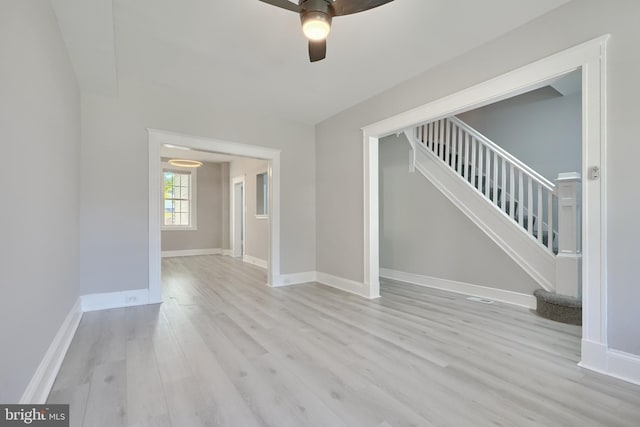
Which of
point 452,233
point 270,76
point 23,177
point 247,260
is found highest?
point 270,76

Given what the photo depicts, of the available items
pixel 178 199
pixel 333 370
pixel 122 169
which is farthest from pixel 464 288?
pixel 178 199

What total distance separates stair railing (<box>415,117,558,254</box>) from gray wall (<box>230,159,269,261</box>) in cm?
368

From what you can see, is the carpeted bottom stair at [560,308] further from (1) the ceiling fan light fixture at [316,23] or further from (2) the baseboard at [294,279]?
(1) the ceiling fan light fixture at [316,23]

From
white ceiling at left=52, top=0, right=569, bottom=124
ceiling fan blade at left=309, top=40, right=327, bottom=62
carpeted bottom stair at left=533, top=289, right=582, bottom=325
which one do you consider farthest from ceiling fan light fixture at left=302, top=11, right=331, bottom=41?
carpeted bottom stair at left=533, top=289, right=582, bottom=325

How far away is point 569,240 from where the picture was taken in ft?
10.2

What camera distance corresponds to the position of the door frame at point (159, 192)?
142 inches

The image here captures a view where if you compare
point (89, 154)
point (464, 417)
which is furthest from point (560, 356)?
point (89, 154)

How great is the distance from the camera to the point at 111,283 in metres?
3.38

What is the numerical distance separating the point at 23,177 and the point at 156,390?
138 centimetres

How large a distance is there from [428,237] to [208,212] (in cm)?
646

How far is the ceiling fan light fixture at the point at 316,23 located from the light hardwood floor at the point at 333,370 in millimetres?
2333

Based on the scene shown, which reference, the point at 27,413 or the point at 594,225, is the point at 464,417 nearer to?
the point at 594,225

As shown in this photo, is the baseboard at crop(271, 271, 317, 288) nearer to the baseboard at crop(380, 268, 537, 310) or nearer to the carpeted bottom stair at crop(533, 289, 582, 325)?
the baseboard at crop(380, 268, 537, 310)

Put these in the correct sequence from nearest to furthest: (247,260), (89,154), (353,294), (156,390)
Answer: (156,390), (89,154), (353,294), (247,260)
